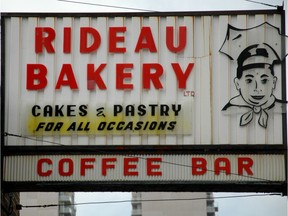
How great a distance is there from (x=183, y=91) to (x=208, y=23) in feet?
7.22

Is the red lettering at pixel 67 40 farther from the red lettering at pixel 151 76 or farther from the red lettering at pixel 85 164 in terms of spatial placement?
the red lettering at pixel 85 164

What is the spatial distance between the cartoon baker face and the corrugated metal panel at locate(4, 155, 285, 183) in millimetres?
1735

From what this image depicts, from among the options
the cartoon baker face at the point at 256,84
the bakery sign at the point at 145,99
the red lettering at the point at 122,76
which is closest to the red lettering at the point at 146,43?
the bakery sign at the point at 145,99

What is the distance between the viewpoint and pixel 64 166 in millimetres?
27094

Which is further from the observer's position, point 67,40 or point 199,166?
point 67,40

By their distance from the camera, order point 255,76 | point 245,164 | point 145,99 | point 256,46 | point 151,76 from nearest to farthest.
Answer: point 245,164 < point 145,99 < point 151,76 < point 255,76 < point 256,46

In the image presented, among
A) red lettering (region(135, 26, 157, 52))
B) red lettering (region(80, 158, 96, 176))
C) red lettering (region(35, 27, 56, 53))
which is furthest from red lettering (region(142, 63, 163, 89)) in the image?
red lettering (region(35, 27, 56, 53))

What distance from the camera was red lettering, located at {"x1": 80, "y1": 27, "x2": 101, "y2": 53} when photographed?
27.8 metres

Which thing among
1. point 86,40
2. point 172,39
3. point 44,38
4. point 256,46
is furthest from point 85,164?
point 256,46

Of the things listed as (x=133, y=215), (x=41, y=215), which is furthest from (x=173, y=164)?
(x=133, y=215)

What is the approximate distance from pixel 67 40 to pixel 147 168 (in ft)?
14.8

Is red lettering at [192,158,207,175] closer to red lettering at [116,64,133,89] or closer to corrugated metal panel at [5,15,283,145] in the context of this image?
corrugated metal panel at [5,15,283,145]

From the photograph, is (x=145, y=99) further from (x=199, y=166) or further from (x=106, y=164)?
(x=199, y=166)

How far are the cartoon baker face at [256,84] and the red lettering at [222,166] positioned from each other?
1.89 meters
